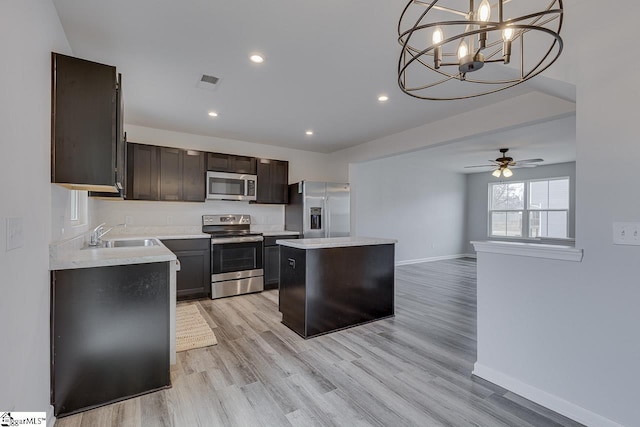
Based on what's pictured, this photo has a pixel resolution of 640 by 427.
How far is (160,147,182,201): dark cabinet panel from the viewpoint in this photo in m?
4.31

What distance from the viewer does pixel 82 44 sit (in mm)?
2281

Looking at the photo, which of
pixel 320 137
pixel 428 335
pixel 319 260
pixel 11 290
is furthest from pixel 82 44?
pixel 428 335

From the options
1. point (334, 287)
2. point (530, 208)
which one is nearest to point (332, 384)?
point (334, 287)

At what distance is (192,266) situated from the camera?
4184mm

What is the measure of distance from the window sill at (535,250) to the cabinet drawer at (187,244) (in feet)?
11.5

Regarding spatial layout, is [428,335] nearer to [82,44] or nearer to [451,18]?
[451,18]

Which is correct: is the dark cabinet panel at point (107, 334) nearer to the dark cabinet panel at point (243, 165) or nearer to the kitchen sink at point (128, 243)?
the kitchen sink at point (128, 243)

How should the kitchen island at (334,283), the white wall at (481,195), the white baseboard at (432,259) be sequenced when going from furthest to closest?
the white baseboard at (432,259) < the white wall at (481,195) < the kitchen island at (334,283)

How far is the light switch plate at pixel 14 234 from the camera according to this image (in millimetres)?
1178

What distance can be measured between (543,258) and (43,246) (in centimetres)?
305

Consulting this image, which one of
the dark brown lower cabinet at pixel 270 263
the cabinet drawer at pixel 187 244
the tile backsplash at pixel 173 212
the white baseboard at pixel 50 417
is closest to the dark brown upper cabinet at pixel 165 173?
the tile backsplash at pixel 173 212

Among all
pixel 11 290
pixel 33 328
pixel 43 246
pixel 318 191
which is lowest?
pixel 33 328

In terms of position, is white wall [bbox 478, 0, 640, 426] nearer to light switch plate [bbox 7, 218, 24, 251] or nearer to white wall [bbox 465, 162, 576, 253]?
light switch plate [bbox 7, 218, 24, 251]

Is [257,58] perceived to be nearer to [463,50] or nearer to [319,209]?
[463,50]
